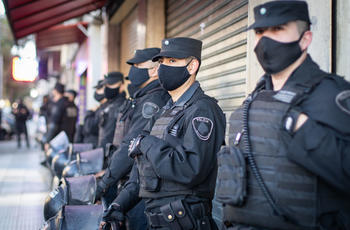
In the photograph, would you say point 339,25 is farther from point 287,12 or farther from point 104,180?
point 104,180

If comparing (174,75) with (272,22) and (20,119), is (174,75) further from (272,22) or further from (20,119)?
(20,119)

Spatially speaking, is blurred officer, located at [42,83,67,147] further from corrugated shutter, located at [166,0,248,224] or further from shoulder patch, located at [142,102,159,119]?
shoulder patch, located at [142,102,159,119]

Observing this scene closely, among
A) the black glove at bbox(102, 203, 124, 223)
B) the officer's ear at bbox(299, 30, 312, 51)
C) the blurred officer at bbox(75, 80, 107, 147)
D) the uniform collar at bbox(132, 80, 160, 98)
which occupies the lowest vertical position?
the black glove at bbox(102, 203, 124, 223)

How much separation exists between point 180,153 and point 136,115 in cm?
125

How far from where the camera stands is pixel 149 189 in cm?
263

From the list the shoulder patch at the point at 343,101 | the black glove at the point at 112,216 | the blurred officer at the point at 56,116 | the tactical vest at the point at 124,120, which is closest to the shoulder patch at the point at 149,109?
the tactical vest at the point at 124,120

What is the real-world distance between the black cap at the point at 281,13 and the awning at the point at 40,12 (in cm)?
598

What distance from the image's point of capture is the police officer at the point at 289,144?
5.49 ft

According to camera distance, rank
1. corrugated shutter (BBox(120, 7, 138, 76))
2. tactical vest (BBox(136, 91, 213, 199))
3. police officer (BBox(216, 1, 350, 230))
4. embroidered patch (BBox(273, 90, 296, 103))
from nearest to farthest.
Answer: police officer (BBox(216, 1, 350, 230)), embroidered patch (BBox(273, 90, 296, 103)), tactical vest (BBox(136, 91, 213, 199)), corrugated shutter (BBox(120, 7, 138, 76))

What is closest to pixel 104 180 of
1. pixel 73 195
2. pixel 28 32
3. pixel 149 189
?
pixel 73 195

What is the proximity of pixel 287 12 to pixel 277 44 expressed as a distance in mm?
153

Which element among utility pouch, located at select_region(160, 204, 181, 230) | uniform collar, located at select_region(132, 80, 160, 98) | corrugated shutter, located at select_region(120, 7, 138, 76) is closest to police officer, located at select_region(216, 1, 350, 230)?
utility pouch, located at select_region(160, 204, 181, 230)

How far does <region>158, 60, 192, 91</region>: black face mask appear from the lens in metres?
2.86

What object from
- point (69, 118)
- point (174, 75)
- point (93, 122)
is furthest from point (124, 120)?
point (69, 118)
